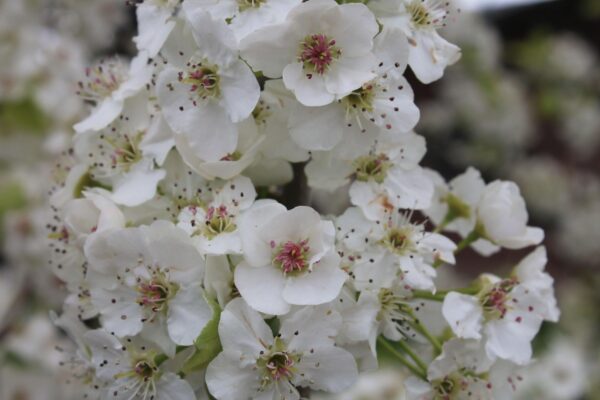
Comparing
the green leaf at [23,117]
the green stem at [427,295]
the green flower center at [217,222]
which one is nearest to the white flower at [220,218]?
the green flower center at [217,222]

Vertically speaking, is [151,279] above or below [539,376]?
above

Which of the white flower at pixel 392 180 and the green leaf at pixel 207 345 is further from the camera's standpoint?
the white flower at pixel 392 180

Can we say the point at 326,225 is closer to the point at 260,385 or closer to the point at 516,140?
the point at 260,385

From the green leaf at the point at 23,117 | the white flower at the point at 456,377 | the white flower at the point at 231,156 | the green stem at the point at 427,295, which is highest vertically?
the white flower at the point at 231,156

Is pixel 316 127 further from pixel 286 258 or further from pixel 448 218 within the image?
pixel 448 218

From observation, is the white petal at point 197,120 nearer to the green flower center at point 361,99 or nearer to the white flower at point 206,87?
the white flower at point 206,87

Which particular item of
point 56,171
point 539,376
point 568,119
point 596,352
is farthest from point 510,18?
point 56,171
